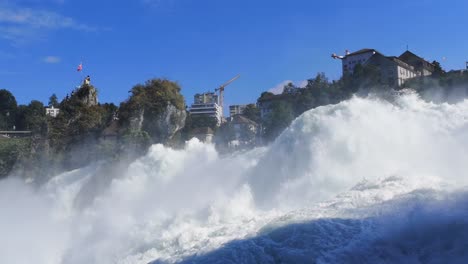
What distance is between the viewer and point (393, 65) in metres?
57.2

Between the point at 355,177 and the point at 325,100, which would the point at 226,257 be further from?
the point at 325,100

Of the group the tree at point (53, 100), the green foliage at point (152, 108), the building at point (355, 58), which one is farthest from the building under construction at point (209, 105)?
the green foliage at point (152, 108)

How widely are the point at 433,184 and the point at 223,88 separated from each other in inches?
6282

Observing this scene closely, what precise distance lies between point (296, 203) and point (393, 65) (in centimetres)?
4317

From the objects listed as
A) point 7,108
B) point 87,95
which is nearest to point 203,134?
point 87,95

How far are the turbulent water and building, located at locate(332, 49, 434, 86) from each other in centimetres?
3002

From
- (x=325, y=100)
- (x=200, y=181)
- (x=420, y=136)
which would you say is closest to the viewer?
(x=420, y=136)

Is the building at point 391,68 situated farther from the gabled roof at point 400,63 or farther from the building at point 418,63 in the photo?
the building at point 418,63

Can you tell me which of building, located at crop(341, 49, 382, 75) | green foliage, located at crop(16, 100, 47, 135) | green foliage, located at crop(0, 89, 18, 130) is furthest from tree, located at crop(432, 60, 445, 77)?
green foliage, located at crop(0, 89, 18, 130)

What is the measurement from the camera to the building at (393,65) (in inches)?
2217

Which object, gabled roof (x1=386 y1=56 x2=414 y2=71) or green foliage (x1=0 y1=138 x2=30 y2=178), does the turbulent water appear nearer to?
green foliage (x1=0 y1=138 x2=30 y2=178)

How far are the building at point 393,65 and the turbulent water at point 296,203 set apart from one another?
30018 mm

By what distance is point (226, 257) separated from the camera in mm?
13352

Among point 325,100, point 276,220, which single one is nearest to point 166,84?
point 325,100
